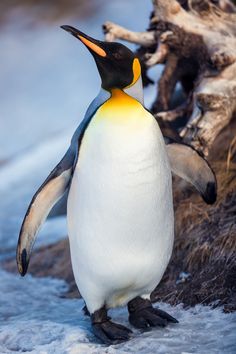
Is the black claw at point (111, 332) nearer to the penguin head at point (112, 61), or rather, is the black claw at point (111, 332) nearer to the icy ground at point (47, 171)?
the icy ground at point (47, 171)

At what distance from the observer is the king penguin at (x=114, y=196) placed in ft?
10.4

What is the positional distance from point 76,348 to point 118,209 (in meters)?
0.61

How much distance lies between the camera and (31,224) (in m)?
3.36

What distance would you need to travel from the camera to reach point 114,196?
10.5 feet

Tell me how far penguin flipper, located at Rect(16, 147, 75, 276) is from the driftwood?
136cm

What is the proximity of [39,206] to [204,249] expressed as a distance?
1104 millimetres

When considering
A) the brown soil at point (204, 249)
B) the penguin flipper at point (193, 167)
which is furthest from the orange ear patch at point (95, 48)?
the brown soil at point (204, 249)

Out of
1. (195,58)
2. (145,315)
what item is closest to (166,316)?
(145,315)

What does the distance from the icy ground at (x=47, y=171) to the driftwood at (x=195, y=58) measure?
4.40 feet

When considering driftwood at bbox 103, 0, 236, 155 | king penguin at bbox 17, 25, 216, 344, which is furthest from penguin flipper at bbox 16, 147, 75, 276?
driftwood at bbox 103, 0, 236, 155

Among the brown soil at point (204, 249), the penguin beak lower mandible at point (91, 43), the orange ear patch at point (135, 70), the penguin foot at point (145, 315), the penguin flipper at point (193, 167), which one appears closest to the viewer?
the penguin beak lower mandible at point (91, 43)

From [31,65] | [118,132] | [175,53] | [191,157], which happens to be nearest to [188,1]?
[175,53]

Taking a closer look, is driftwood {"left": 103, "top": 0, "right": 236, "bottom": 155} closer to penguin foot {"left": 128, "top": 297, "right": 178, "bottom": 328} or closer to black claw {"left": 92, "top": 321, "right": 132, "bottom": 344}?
penguin foot {"left": 128, "top": 297, "right": 178, "bottom": 328}

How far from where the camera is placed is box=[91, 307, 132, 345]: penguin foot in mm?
3283
